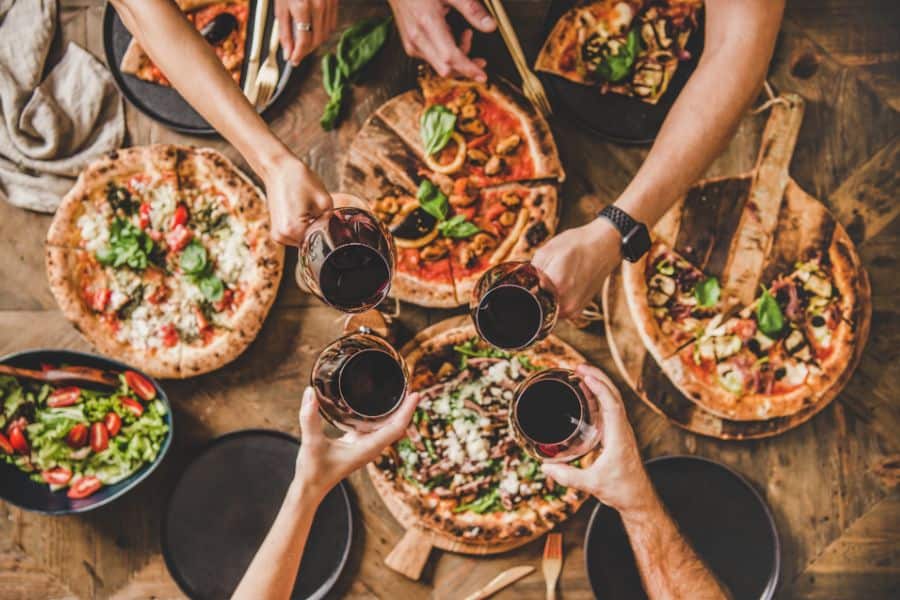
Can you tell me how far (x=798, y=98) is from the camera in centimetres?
270

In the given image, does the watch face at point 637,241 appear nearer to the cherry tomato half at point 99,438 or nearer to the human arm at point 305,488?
the human arm at point 305,488

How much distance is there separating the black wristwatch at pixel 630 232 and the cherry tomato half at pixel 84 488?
211cm

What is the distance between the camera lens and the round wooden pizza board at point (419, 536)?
2586mm

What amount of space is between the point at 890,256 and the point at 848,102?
25.4 inches

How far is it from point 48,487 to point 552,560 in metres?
1.94

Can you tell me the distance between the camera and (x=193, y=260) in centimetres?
262

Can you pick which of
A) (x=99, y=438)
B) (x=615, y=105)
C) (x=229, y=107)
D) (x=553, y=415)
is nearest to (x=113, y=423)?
(x=99, y=438)

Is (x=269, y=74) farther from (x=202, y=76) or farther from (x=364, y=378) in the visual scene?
(x=364, y=378)

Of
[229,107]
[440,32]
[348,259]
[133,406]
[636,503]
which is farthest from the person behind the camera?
[133,406]

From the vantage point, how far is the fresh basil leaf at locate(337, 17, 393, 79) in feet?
8.80

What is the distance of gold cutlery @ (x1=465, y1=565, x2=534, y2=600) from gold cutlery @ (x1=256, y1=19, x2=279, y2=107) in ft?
6.70

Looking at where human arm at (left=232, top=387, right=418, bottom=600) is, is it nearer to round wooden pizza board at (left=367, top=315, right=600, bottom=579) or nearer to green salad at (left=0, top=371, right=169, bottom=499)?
round wooden pizza board at (left=367, top=315, right=600, bottom=579)

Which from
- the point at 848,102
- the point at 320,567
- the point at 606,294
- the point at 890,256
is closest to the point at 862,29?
the point at 848,102

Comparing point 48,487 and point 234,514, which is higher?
point 48,487
